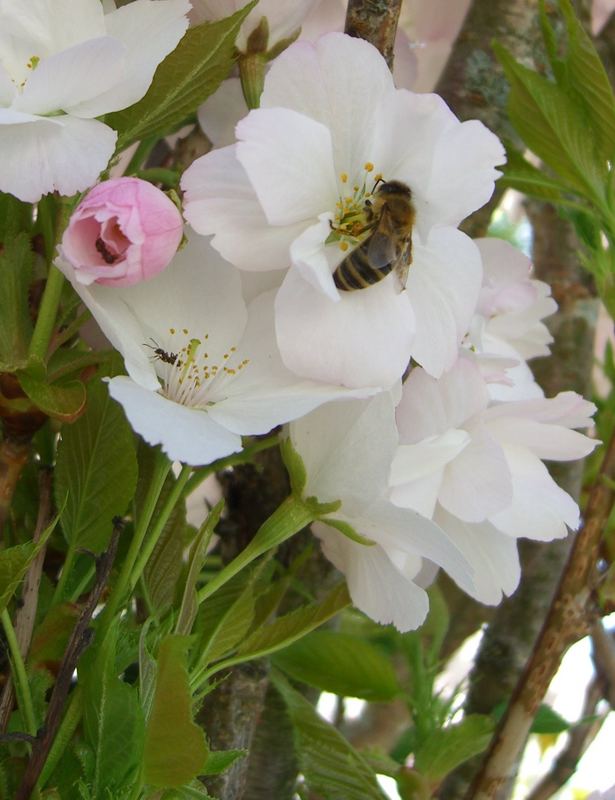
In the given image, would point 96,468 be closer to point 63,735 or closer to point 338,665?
point 63,735

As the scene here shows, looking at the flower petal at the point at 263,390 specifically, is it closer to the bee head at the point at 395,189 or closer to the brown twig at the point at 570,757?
the bee head at the point at 395,189

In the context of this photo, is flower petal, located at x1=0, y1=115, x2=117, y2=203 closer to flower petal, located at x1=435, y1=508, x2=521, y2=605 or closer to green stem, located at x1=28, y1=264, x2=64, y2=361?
green stem, located at x1=28, y1=264, x2=64, y2=361

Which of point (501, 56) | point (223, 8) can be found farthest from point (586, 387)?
point (223, 8)

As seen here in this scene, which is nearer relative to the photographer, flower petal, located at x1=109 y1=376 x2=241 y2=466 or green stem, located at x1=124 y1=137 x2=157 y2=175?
flower petal, located at x1=109 y1=376 x2=241 y2=466

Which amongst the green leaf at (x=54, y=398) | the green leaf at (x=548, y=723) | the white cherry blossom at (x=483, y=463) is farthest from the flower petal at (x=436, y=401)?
the green leaf at (x=548, y=723)

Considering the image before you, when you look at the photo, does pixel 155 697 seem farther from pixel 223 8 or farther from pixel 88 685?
pixel 223 8

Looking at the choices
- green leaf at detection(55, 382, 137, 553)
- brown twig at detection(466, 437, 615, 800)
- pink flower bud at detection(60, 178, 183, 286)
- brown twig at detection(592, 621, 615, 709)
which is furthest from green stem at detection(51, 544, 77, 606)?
brown twig at detection(592, 621, 615, 709)
